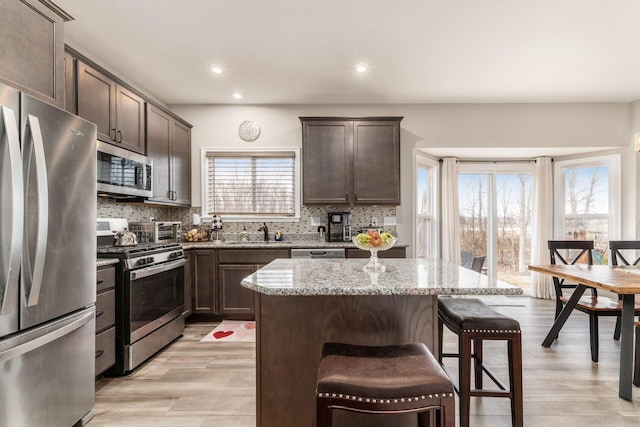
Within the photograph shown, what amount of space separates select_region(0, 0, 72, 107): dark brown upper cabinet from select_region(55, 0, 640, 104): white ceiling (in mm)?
707

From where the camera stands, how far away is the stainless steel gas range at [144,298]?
233 centimetres

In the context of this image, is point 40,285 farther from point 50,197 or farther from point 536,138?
point 536,138

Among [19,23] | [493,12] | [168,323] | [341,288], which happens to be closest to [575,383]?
[341,288]

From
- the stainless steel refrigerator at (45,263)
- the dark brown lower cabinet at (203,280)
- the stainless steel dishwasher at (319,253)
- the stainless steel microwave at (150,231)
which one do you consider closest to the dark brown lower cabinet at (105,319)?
the stainless steel refrigerator at (45,263)

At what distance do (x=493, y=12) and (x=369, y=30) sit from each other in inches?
35.5

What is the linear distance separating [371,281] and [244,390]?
1.37 metres

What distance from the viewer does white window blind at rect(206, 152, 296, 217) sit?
4.19 metres

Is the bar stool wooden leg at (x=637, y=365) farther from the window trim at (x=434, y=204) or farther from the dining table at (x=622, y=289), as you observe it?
the window trim at (x=434, y=204)

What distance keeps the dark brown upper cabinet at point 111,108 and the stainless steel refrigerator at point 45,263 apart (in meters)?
0.77

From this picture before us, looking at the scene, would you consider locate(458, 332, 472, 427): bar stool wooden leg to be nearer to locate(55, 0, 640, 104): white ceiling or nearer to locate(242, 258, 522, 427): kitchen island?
locate(242, 258, 522, 427): kitchen island

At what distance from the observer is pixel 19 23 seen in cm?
151

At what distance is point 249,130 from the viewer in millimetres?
4176

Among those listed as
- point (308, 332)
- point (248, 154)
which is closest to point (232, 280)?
point (248, 154)

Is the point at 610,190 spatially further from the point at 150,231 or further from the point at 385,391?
the point at 150,231
